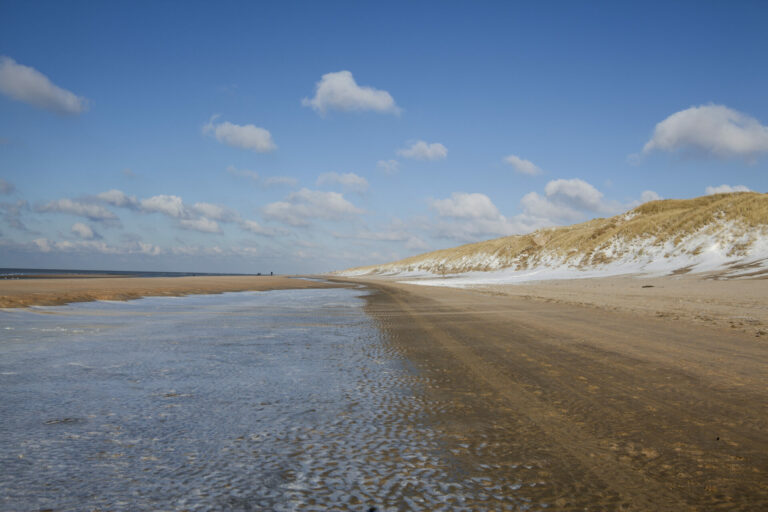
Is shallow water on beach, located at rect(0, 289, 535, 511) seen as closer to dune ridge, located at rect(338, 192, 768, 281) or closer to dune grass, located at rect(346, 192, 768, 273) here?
dune ridge, located at rect(338, 192, 768, 281)

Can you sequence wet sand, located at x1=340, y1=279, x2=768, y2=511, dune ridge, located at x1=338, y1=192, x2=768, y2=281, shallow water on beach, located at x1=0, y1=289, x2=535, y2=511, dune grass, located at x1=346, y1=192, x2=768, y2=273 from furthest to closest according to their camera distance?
dune grass, located at x1=346, y1=192, x2=768, y2=273
dune ridge, located at x1=338, y1=192, x2=768, y2=281
wet sand, located at x1=340, y1=279, x2=768, y2=511
shallow water on beach, located at x1=0, y1=289, x2=535, y2=511

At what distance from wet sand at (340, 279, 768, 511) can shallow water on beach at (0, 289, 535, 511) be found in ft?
1.34

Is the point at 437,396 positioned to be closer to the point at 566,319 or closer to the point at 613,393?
the point at 613,393

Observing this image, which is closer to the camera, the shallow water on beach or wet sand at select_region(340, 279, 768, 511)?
the shallow water on beach

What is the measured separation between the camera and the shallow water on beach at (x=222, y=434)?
2617 millimetres

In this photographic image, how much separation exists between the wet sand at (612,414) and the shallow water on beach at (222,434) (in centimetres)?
41

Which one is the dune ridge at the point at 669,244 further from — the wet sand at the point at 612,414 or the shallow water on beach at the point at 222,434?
the shallow water on beach at the point at 222,434

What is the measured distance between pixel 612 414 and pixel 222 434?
3.48 meters

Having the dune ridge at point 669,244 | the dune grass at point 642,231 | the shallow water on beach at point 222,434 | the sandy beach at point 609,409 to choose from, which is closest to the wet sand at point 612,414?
the sandy beach at point 609,409

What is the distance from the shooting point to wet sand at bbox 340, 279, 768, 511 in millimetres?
2822

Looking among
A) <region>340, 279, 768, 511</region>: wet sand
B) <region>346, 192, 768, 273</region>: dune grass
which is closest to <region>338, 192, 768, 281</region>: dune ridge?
<region>346, 192, 768, 273</region>: dune grass

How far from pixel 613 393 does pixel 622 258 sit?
172 feet

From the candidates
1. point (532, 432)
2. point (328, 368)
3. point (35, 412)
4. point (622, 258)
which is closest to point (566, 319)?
point (328, 368)

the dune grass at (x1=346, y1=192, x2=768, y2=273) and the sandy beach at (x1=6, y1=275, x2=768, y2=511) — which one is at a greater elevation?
the dune grass at (x1=346, y1=192, x2=768, y2=273)
